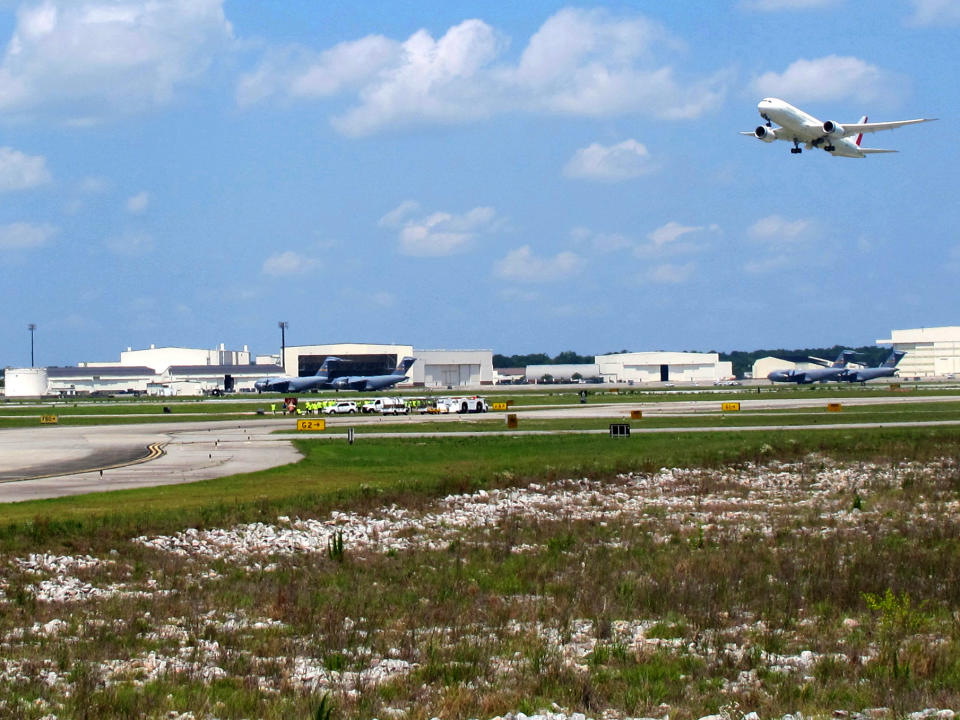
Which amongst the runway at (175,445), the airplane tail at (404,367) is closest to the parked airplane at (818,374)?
the airplane tail at (404,367)

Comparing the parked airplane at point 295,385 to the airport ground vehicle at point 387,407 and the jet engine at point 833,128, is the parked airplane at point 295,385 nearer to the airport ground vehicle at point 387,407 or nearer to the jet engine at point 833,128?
the airport ground vehicle at point 387,407

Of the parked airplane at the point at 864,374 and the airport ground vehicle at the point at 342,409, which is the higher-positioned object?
the parked airplane at the point at 864,374

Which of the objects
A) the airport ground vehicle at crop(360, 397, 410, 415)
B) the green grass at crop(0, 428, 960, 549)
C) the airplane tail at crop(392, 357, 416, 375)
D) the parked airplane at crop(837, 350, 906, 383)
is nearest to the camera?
the green grass at crop(0, 428, 960, 549)

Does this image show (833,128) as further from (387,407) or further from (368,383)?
(368,383)

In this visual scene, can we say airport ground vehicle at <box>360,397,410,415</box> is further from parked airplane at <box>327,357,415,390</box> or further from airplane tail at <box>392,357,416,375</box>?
airplane tail at <box>392,357,416,375</box>

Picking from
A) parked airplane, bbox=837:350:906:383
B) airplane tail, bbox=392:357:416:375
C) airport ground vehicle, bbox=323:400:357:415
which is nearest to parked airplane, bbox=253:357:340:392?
airplane tail, bbox=392:357:416:375

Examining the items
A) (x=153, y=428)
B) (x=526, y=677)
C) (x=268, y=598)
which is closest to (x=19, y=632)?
(x=268, y=598)

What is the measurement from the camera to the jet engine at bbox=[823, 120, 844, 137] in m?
62.0

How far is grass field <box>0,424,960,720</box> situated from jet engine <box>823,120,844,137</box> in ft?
101

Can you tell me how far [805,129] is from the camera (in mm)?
63000

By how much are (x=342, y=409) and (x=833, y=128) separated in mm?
55813

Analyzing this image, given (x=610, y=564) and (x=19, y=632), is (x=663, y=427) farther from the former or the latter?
(x=19, y=632)

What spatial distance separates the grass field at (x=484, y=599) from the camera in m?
12.5

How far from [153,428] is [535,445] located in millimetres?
35956
